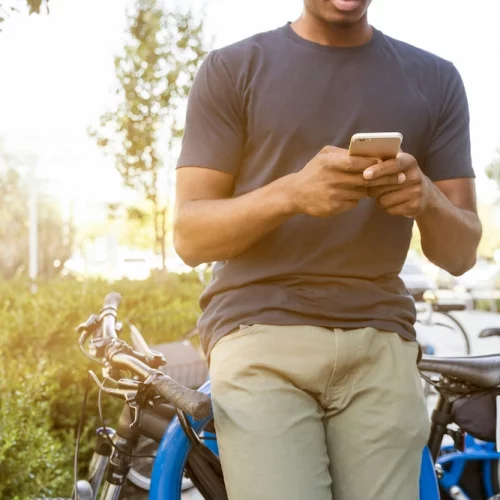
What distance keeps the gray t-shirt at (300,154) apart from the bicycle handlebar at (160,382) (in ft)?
0.49

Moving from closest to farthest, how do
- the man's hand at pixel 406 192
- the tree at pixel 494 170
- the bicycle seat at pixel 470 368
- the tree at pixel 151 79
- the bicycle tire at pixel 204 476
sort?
1. the man's hand at pixel 406 192
2. the bicycle tire at pixel 204 476
3. the bicycle seat at pixel 470 368
4. the tree at pixel 151 79
5. the tree at pixel 494 170

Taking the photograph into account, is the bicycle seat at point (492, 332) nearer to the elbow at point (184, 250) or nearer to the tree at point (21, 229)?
the elbow at point (184, 250)

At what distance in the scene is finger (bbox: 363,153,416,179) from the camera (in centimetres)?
146

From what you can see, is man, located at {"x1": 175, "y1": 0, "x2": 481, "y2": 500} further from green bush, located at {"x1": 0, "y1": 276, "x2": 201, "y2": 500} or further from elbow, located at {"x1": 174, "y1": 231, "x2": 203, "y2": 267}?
green bush, located at {"x1": 0, "y1": 276, "x2": 201, "y2": 500}

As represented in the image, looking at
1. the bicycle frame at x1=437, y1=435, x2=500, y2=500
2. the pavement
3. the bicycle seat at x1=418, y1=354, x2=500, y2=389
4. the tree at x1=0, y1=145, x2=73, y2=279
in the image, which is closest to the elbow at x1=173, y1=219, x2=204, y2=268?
the bicycle seat at x1=418, y1=354, x2=500, y2=389

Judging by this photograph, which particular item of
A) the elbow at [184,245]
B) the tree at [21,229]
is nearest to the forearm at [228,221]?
the elbow at [184,245]

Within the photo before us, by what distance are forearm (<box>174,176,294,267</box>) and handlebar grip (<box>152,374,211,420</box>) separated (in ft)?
1.03

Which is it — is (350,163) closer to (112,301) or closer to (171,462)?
(171,462)

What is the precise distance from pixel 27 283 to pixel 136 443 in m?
5.83

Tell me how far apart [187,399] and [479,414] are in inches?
57.7

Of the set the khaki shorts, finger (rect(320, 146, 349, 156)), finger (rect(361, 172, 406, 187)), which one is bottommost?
the khaki shorts

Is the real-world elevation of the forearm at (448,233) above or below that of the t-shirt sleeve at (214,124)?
below

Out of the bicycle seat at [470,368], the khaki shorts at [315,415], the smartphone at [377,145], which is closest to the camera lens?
the smartphone at [377,145]

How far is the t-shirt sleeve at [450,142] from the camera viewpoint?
1.93 meters
